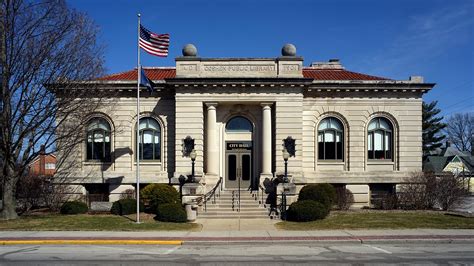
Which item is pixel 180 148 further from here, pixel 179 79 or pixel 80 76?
pixel 80 76

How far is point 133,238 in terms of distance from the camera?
15531mm

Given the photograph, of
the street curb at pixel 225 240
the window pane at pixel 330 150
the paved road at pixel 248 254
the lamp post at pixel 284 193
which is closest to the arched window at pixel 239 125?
the lamp post at pixel 284 193

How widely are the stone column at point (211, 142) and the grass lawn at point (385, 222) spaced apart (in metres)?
8.28

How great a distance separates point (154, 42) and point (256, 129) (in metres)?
9.50

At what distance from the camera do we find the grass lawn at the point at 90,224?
17875 millimetres

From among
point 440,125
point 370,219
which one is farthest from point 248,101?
point 440,125

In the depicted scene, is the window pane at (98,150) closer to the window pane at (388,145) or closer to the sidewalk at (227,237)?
the sidewalk at (227,237)

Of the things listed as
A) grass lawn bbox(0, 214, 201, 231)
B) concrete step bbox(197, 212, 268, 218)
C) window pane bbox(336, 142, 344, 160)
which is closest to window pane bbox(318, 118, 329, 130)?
window pane bbox(336, 142, 344, 160)

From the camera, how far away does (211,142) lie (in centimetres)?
2706

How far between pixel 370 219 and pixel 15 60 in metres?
18.1

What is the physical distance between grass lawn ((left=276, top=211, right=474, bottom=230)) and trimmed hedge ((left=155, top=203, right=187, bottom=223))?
4516mm

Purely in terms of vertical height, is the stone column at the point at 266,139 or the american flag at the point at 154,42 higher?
the american flag at the point at 154,42

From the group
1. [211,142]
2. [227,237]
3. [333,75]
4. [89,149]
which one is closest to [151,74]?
[89,149]

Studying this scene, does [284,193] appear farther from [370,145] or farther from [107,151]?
[107,151]
